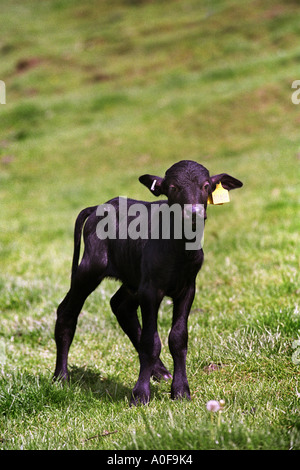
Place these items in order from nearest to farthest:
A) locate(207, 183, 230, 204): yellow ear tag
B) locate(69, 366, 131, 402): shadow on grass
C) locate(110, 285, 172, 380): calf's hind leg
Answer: locate(207, 183, 230, 204): yellow ear tag, locate(69, 366, 131, 402): shadow on grass, locate(110, 285, 172, 380): calf's hind leg

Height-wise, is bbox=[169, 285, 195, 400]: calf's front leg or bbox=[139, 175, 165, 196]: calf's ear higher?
bbox=[139, 175, 165, 196]: calf's ear

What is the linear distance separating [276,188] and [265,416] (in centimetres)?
1276

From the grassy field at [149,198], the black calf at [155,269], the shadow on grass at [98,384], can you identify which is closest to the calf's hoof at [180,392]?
the black calf at [155,269]

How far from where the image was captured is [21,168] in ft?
90.0

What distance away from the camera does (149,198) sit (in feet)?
61.2

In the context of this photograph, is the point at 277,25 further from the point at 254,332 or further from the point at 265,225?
the point at 254,332

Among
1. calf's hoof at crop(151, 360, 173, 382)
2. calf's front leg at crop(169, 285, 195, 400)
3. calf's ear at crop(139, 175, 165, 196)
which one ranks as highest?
calf's ear at crop(139, 175, 165, 196)

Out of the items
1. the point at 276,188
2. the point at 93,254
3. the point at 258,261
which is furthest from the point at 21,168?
the point at 93,254

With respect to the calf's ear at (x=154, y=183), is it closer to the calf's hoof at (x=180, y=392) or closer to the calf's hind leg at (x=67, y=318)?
the calf's hind leg at (x=67, y=318)

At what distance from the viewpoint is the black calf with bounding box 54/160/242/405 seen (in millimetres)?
4719

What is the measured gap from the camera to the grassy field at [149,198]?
4.66 meters

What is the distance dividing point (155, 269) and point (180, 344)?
2.46 ft

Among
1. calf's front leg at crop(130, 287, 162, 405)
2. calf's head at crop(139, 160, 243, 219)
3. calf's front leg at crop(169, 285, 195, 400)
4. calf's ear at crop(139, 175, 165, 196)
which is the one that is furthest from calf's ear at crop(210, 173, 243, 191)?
calf's front leg at crop(130, 287, 162, 405)

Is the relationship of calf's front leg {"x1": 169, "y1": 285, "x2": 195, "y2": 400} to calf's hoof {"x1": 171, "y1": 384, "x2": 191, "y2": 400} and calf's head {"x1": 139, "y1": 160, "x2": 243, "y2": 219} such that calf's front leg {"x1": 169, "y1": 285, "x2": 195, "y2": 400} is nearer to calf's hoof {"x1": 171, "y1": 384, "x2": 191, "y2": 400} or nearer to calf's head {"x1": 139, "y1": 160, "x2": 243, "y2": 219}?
calf's hoof {"x1": 171, "y1": 384, "x2": 191, "y2": 400}
